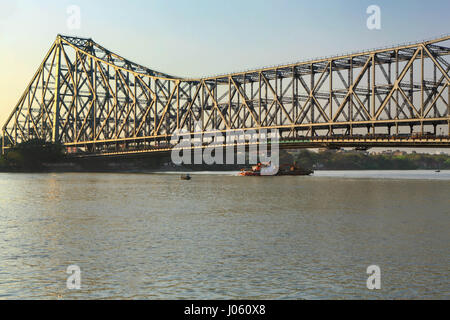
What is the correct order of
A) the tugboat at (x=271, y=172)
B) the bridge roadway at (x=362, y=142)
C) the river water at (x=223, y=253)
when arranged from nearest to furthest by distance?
the river water at (x=223, y=253) < the bridge roadway at (x=362, y=142) < the tugboat at (x=271, y=172)

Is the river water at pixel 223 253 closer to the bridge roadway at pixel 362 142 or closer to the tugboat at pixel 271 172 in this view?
the bridge roadway at pixel 362 142

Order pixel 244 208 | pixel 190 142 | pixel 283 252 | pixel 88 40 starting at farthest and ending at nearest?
pixel 88 40, pixel 190 142, pixel 244 208, pixel 283 252

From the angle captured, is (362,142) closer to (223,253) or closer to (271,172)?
(271,172)

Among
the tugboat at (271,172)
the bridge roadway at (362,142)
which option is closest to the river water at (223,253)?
the bridge roadway at (362,142)

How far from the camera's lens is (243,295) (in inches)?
658

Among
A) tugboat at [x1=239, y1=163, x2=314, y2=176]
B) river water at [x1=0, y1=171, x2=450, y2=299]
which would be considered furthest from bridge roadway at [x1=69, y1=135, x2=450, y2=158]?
river water at [x1=0, y1=171, x2=450, y2=299]

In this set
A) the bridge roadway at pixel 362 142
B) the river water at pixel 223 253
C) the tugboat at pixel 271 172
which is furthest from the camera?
the tugboat at pixel 271 172

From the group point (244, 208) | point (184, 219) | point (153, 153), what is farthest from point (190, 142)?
point (184, 219)

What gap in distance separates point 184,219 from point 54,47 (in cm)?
14962

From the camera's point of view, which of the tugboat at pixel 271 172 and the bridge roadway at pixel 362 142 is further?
the tugboat at pixel 271 172

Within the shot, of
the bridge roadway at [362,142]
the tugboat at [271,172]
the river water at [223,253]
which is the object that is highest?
the bridge roadway at [362,142]

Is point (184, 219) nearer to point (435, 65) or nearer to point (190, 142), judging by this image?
point (435, 65)

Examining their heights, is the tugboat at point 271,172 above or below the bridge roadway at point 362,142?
below
